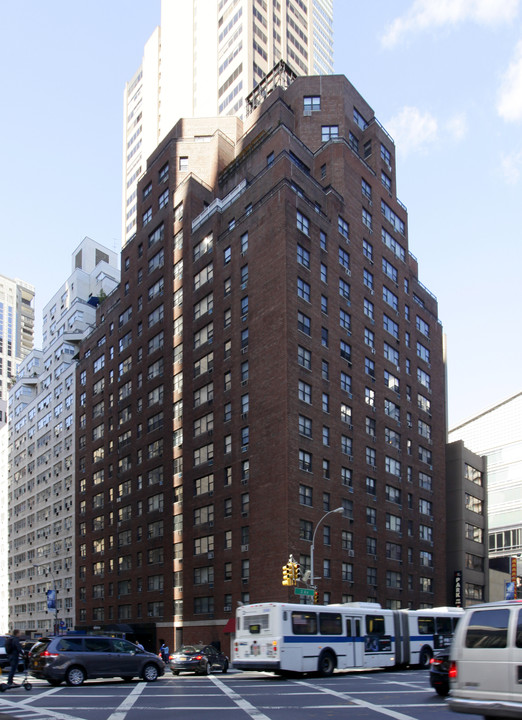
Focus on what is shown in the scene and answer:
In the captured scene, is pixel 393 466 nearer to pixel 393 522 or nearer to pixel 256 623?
pixel 393 522

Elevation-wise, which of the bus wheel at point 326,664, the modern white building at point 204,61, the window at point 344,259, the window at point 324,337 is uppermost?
the modern white building at point 204,61

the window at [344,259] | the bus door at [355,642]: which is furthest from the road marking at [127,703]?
the window at [344,259]

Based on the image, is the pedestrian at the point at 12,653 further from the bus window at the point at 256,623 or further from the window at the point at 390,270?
the window at the point at 390,270

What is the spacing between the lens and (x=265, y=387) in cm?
5750

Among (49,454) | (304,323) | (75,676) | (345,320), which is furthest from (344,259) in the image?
(49,454)

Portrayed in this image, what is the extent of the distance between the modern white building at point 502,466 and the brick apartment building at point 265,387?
24683 millimetres

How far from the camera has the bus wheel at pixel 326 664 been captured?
31828 mm

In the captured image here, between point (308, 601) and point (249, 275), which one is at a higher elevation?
point (249, 275)

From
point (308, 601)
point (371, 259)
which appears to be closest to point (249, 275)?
point (371, 259)

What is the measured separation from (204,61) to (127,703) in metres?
135

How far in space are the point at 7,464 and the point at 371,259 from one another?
78511 mm

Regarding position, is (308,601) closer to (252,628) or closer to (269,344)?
(269,344)

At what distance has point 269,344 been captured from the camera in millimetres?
57875

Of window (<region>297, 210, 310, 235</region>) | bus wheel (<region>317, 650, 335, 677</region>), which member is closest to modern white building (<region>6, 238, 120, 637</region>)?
window (<region>297, 210, 310, 235</region>)
